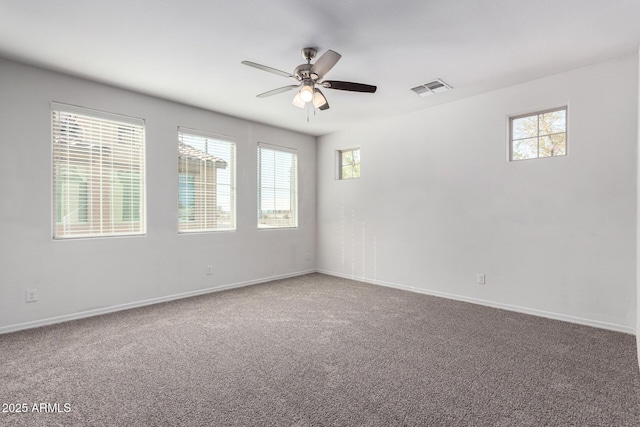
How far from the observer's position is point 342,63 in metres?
3.18

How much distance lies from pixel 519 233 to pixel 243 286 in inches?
149

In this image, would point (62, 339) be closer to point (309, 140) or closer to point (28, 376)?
point (28, 376)

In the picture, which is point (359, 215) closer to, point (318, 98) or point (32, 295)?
point (318, 98)

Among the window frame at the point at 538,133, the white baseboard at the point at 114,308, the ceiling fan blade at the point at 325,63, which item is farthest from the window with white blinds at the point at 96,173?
the window frame at the point at 538,133

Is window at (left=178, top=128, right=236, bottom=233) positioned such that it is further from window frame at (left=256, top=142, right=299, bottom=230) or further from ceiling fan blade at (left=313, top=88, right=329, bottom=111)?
ceiling fan blade at (left=313, top=88, right=329, bottom=111)

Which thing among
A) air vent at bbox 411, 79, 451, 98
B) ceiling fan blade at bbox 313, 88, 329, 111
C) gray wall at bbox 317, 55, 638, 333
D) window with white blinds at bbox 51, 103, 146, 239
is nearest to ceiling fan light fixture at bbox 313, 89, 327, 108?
ceiling fan blade at bbox 313, 88, 329, 111

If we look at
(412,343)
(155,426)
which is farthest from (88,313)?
(412,343)

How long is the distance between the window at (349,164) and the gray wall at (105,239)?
4.07 feet

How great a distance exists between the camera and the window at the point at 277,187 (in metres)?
5.41

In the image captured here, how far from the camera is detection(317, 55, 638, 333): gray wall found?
316 cm

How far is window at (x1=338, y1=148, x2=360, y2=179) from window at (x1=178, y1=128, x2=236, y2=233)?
1.92m

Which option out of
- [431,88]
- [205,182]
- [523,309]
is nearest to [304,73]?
[431,88]

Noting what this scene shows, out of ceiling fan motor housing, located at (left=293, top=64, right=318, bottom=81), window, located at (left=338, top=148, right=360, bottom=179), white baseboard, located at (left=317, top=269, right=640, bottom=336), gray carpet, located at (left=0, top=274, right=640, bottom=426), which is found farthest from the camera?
window, located at (left=338, top=148, right=360, bottom=179)

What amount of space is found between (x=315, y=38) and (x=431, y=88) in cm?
172
